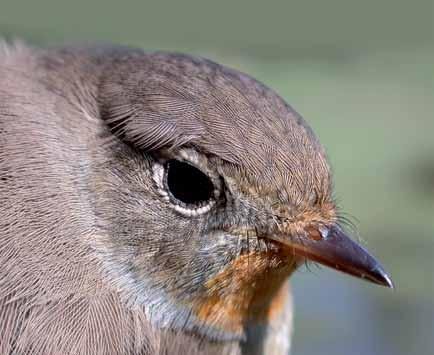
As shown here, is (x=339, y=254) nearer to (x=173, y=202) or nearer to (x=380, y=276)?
(x=380, y=276)

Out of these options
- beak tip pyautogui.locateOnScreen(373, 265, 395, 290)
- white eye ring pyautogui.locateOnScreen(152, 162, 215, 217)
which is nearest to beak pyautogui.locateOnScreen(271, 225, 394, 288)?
beak tip pyautogui.locateOnScreen(373, 265, 395, 290)

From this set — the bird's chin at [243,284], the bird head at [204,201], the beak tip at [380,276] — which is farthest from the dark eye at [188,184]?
the beak tip at [380,276]

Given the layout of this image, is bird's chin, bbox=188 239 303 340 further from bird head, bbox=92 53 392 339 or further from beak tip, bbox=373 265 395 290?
beak tip, bbox=373 265 395 290

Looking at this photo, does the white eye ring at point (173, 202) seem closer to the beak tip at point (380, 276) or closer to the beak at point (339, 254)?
the beak at point (339, 254)

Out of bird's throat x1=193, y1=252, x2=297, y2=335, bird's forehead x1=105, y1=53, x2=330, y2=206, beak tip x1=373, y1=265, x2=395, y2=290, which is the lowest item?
bird's throat x1=193, y1=252, x2=297, y2=335

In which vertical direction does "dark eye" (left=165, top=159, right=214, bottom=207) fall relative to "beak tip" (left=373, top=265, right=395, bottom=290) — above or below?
above

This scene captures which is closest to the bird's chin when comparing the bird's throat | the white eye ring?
the bird's throat

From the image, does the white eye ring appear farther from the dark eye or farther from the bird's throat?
the bird's throat

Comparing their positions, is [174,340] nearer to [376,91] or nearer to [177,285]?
[177,285]
